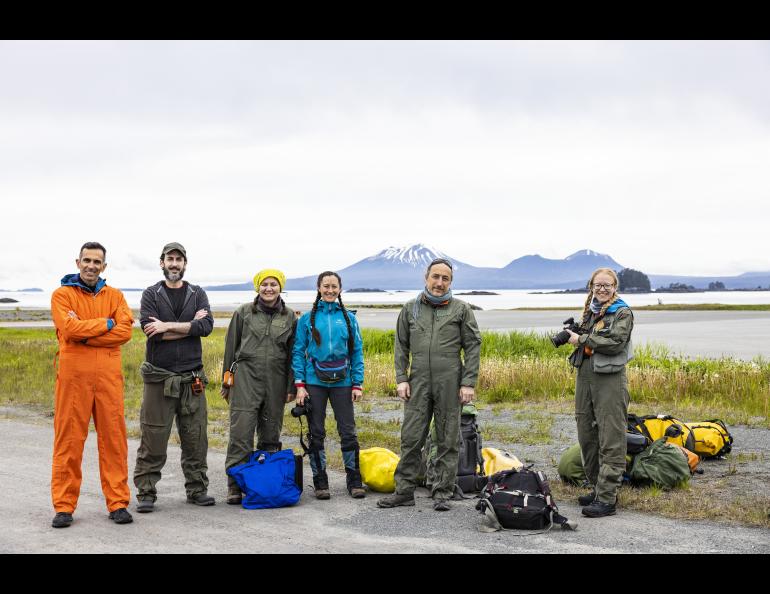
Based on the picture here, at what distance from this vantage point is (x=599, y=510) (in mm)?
6176

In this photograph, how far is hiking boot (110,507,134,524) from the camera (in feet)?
19.7

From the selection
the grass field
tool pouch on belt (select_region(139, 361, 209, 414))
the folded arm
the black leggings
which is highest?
the folded arm

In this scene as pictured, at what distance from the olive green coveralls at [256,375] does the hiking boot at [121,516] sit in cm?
102

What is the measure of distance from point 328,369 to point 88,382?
205 cm

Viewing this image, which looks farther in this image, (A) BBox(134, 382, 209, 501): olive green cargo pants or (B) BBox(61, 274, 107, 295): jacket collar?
(A) BBox(134, 382, 209, 501): olive green cargo pants

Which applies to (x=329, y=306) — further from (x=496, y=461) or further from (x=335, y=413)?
(x=496, y=461)

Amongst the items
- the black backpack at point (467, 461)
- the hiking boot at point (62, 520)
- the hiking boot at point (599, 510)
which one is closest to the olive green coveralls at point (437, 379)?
the black backpack at point (467, 461)

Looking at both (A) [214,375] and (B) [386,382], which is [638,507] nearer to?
(B) [386,382]

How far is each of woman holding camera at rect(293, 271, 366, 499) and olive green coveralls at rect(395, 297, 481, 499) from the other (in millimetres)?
492

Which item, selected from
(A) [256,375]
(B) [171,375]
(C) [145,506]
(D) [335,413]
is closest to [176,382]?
(B) [171,375]

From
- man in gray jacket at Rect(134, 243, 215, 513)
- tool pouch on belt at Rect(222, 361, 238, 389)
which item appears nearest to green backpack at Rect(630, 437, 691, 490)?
tool pouch on belt at Rect(222, 361, 238, 389)

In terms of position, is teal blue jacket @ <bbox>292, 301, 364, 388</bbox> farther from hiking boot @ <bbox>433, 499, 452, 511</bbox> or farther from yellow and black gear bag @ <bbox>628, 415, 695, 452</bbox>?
yellow and black gear bag @ <bbox>628, 415, 695, 452</bbox>

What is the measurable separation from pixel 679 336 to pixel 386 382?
76.6ft
